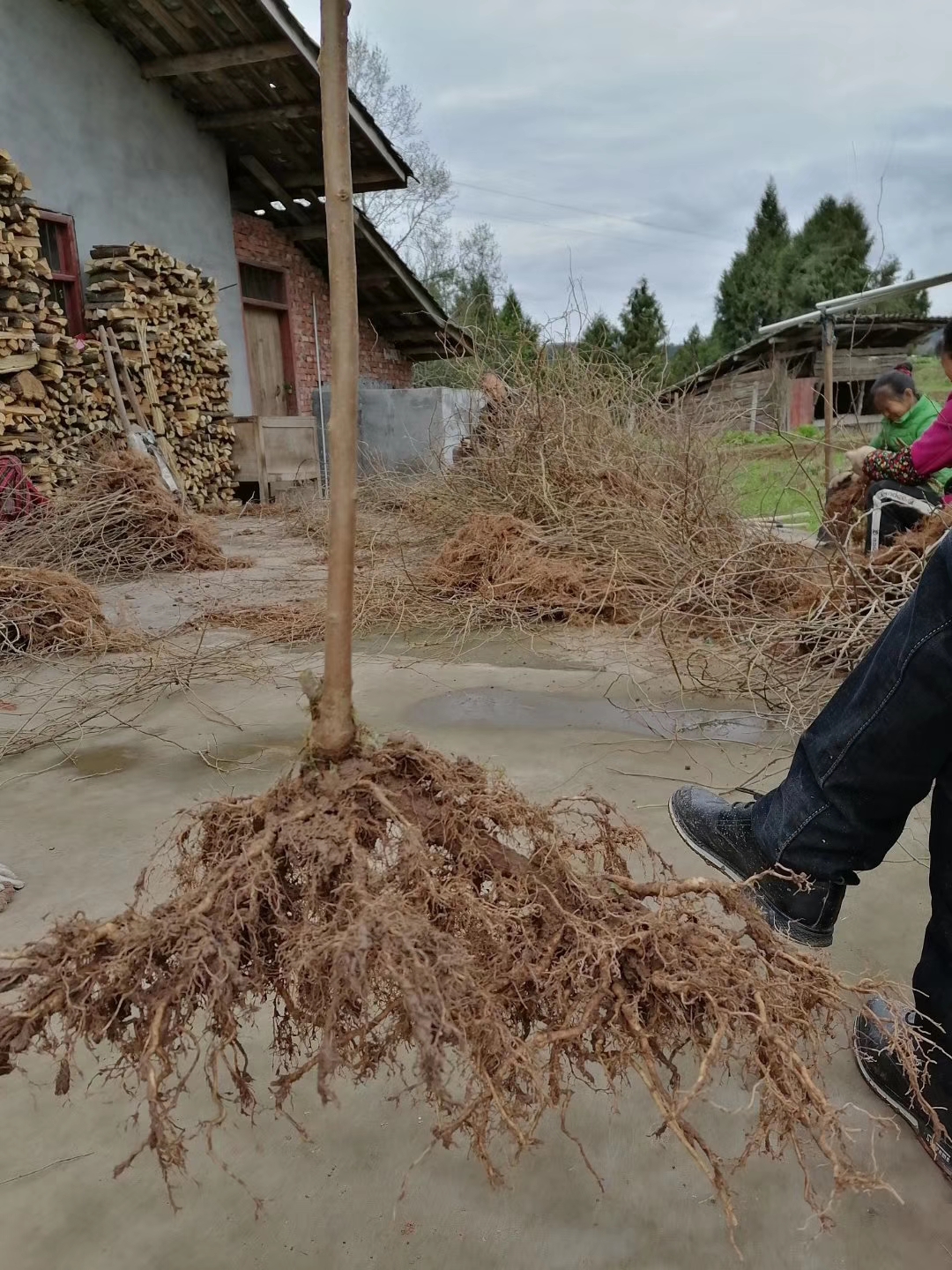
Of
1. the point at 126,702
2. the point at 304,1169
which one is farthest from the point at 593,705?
the point at 304,1169

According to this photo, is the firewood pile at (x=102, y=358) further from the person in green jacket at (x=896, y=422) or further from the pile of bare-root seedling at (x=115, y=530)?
the person in green jacket at (x=896, y=422)

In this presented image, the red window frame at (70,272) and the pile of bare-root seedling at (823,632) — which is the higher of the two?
the red window frame at (70,272)

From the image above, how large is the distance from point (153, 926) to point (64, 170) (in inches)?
344

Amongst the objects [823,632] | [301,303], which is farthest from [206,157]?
[823,632]

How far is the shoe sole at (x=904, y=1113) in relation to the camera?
3.96ft

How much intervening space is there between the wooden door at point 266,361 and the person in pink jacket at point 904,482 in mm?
8488

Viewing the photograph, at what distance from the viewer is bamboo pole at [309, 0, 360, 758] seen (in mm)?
1077

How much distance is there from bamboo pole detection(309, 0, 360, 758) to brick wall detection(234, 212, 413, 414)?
9678 millimetres

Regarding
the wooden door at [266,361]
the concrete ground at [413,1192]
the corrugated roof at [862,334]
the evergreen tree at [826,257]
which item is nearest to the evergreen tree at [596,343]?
the concrete ground at [413,1192]

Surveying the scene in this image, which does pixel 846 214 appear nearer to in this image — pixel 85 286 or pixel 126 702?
pixel 85 286

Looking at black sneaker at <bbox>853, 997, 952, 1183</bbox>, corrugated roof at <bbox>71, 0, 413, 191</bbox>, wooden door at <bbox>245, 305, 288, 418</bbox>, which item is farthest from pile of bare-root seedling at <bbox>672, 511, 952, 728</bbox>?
wooden door at <bbox>245, 305, 288, 418</bbox>

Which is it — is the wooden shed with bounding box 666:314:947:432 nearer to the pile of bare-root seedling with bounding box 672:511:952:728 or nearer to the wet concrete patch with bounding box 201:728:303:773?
the pile of bare-root seedling with bounding box 672:511:952:728

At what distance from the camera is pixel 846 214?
95.6 feet

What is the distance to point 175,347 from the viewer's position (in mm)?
8758
